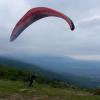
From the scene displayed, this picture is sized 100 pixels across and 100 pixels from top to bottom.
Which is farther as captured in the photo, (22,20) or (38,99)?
(38,99)

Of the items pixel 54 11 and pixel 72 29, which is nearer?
pixel 72 29

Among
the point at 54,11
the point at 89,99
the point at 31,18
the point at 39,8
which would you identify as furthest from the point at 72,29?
the point at 89,99

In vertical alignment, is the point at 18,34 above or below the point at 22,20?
below

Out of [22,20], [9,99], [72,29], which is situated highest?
[22,20]

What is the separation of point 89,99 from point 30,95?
16.5ft

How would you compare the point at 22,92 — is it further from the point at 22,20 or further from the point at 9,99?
the point at 22,20

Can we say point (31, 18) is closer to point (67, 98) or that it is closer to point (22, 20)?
point (22, 20)

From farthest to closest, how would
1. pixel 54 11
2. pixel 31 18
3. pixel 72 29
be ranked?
pixel 31 18 → pixel 54 11 → pixel 72 29

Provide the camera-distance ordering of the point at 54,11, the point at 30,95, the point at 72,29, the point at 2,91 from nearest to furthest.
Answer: the point at 72,29 < the point at 54,11 < the point at 30,95 < the point at 2,91

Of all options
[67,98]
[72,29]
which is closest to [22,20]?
[72,29]

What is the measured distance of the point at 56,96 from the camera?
55.3 feet

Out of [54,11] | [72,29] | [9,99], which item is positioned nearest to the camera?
[72,29]

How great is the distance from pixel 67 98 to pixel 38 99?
8.20ft

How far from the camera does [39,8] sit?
37.1 ft
